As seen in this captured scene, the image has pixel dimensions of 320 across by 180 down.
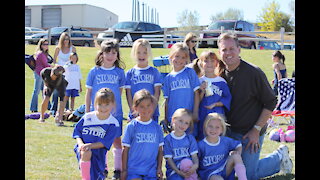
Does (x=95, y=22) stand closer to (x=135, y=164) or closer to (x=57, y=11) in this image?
(x=57, y=11)

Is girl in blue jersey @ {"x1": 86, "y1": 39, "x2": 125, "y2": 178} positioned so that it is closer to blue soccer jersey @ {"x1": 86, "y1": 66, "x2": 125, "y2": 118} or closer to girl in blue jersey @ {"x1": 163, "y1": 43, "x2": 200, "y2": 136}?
blue soccer jersey @ {"x1": 86, "y1": 66, "x2": 125, "y2": 118}

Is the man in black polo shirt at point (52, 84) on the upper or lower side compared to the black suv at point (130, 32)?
lower

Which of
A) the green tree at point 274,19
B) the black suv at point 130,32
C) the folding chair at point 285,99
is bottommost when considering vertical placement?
the folding chair at point 285,99

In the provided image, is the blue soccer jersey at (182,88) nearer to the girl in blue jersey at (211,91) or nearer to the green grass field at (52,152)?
the girl in blue jersey at (211,91)

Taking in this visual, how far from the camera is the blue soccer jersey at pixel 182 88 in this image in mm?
5750

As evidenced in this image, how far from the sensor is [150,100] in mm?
5371

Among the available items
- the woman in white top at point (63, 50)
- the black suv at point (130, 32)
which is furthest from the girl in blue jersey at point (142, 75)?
the black suv at point (130, 32)

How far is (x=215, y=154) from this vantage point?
5.41 metres

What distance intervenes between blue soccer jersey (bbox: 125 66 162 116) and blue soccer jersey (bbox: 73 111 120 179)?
0.81 metres

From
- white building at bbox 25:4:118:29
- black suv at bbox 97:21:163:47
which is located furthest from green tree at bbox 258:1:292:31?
black suv at bbox 97:21:163:47

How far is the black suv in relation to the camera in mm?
26862

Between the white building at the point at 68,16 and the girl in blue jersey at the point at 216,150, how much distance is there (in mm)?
55632
